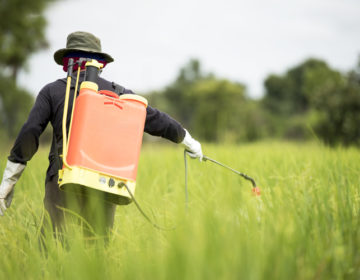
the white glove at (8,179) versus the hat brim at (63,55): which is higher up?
the hat brim at (63,55)

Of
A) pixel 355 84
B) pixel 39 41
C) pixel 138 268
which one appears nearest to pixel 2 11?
pixel 39 41

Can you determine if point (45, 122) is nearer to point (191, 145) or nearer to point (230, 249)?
point (191, 145)

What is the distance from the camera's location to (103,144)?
5.98 feet

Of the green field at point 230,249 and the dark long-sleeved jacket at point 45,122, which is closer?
the green field at point 230,249

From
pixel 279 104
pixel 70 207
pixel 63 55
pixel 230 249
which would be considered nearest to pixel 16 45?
pixel 63 55

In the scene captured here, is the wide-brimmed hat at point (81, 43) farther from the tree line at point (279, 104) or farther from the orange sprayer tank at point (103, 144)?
the tree line at point (279, 104)

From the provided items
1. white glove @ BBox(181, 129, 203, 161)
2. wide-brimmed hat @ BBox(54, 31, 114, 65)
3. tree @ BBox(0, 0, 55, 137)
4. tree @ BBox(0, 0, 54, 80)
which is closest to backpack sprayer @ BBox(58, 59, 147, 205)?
wide-brimmed hat @ BBox(54, 31, 114, 65)

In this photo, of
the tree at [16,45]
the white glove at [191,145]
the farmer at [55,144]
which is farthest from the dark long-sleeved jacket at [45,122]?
the tree at [16,45]

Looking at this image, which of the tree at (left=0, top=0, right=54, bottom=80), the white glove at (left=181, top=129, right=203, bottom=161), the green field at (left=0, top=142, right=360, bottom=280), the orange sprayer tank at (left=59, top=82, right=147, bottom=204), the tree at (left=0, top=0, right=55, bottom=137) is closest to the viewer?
the green field at (left=0, top=142, right=360, bottom=280)

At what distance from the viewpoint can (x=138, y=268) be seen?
133 cm

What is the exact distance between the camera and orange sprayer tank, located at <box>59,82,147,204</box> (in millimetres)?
1782

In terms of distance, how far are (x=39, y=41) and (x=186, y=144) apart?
1844 cm

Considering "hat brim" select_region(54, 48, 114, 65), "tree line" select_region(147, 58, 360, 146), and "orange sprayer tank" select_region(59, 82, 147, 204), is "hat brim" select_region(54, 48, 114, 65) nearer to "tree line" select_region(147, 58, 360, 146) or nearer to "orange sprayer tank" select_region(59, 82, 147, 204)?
"orange sprayer tank" select_region(59, 82, 147, 204)

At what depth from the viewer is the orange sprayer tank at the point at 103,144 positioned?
5.85ft
